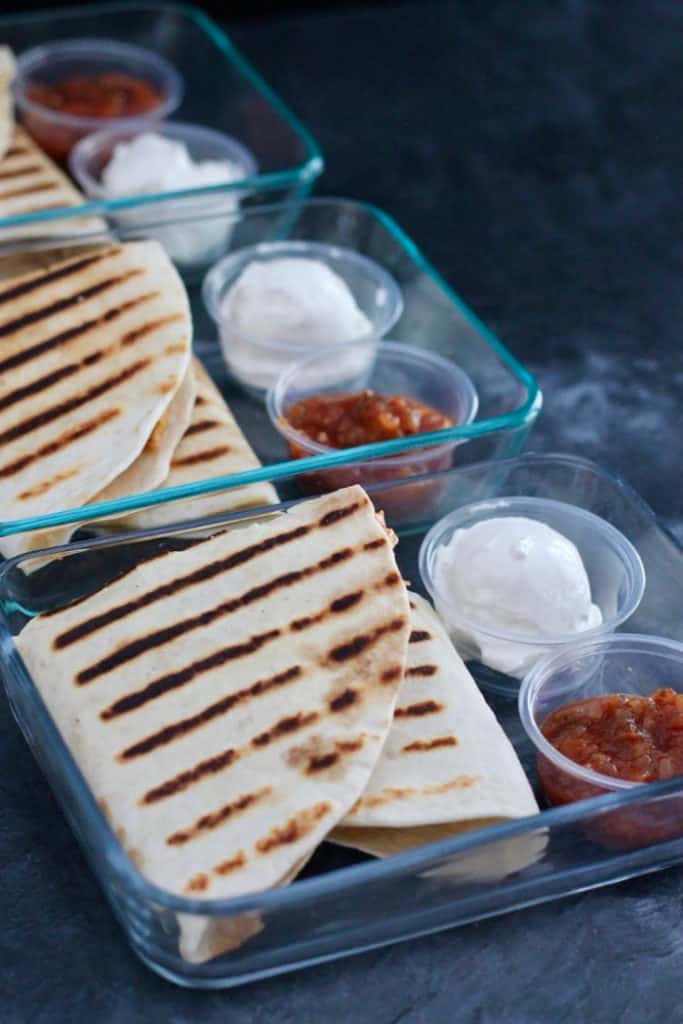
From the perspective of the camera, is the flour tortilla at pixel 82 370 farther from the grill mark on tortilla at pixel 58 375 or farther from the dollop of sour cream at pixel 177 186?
the dollop of sour cream at pixel 177 186

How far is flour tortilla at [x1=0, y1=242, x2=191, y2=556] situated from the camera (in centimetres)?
284

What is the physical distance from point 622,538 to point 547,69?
2593mm

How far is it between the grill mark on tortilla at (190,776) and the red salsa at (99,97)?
2.45 m

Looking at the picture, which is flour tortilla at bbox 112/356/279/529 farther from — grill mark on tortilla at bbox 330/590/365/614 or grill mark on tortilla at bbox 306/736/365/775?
grill mark on tortilla at bbox 306/736/365/775

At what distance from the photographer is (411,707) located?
2.40 m

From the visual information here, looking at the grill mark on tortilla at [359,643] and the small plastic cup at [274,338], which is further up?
the grill mark on tortilla at [359,643]

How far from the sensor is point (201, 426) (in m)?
3.08

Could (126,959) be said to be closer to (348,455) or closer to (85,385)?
(348,455)

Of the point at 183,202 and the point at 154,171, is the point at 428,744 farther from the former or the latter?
the point at 154,171

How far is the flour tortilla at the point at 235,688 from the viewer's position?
7.00ft

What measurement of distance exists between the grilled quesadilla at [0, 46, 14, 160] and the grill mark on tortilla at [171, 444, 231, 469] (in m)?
1.26

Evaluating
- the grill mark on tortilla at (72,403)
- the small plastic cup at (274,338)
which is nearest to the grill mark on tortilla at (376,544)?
the grill mark on tortilla at (72,403)

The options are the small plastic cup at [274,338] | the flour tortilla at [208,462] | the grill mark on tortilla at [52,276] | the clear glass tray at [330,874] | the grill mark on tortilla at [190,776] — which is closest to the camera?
the clear glass tray at [330,874]

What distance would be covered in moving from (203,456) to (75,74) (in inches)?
72.8
